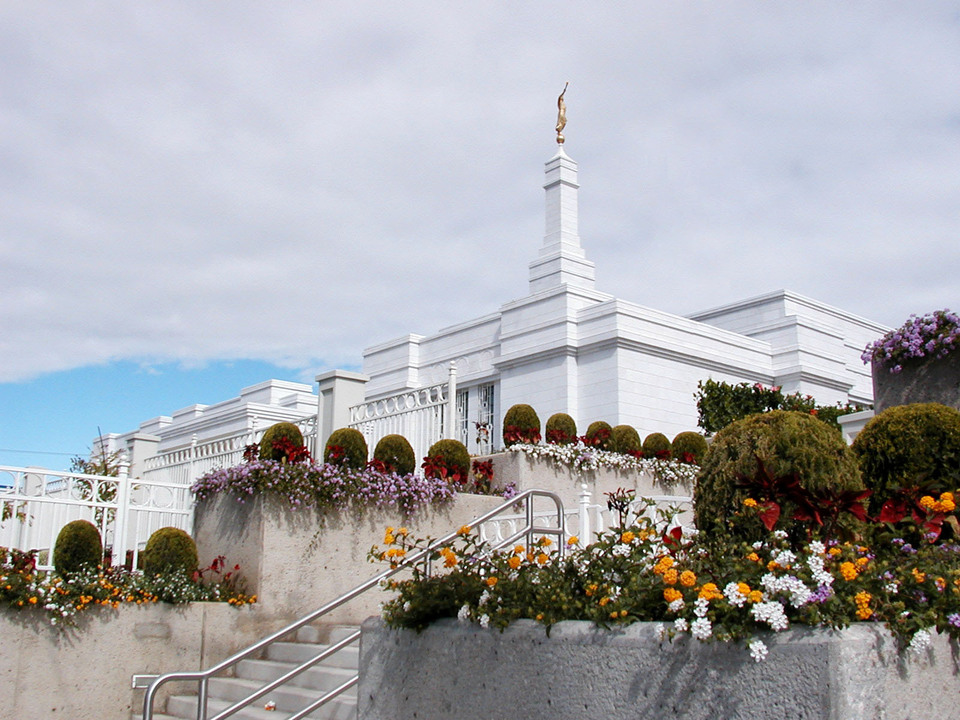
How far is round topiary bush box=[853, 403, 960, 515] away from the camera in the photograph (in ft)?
21.9

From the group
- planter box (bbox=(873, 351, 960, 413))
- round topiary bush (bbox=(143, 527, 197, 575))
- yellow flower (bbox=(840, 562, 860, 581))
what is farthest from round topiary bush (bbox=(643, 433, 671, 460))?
yellow flower (bbox=(840, 562, 860, 581))

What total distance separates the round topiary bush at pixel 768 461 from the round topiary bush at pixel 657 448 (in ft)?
22.2

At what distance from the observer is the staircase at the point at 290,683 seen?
6848 mm

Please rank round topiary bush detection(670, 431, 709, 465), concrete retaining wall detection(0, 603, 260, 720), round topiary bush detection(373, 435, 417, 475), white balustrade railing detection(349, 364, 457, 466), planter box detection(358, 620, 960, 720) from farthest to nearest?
round topiary bush detection(670, 431, 709, 465), white balustrade railing detection(349, 364, 457, 466), round topiary bush detection(373, 435, 417, 475), concrete retaining wall detection(0, 603, 260, 720), planter box detection(358, 620, 960, 720)

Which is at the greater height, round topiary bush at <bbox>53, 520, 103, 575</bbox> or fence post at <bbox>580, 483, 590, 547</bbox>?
fence post at <bbox>580, 483, 590, 547</bbox>

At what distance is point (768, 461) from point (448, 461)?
209 inches

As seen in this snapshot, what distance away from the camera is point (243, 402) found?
2858cm

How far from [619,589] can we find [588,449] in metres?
7.54

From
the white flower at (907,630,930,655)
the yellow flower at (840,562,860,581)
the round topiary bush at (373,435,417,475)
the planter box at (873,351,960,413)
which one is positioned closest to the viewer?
the white flower at (907,630,930,655)

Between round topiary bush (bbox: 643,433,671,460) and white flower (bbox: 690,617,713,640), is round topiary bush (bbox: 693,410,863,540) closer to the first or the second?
white flower (bbox: 690,617,713,640)

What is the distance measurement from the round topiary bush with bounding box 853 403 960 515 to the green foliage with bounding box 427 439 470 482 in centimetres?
486

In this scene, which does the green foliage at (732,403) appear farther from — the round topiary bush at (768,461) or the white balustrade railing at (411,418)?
the round topiary bush at (768,461)

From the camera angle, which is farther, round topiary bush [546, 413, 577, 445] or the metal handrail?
round topiary bush [546, 413, 577, 445]

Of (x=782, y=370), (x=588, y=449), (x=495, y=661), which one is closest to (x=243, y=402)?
(x=782, y=370)
